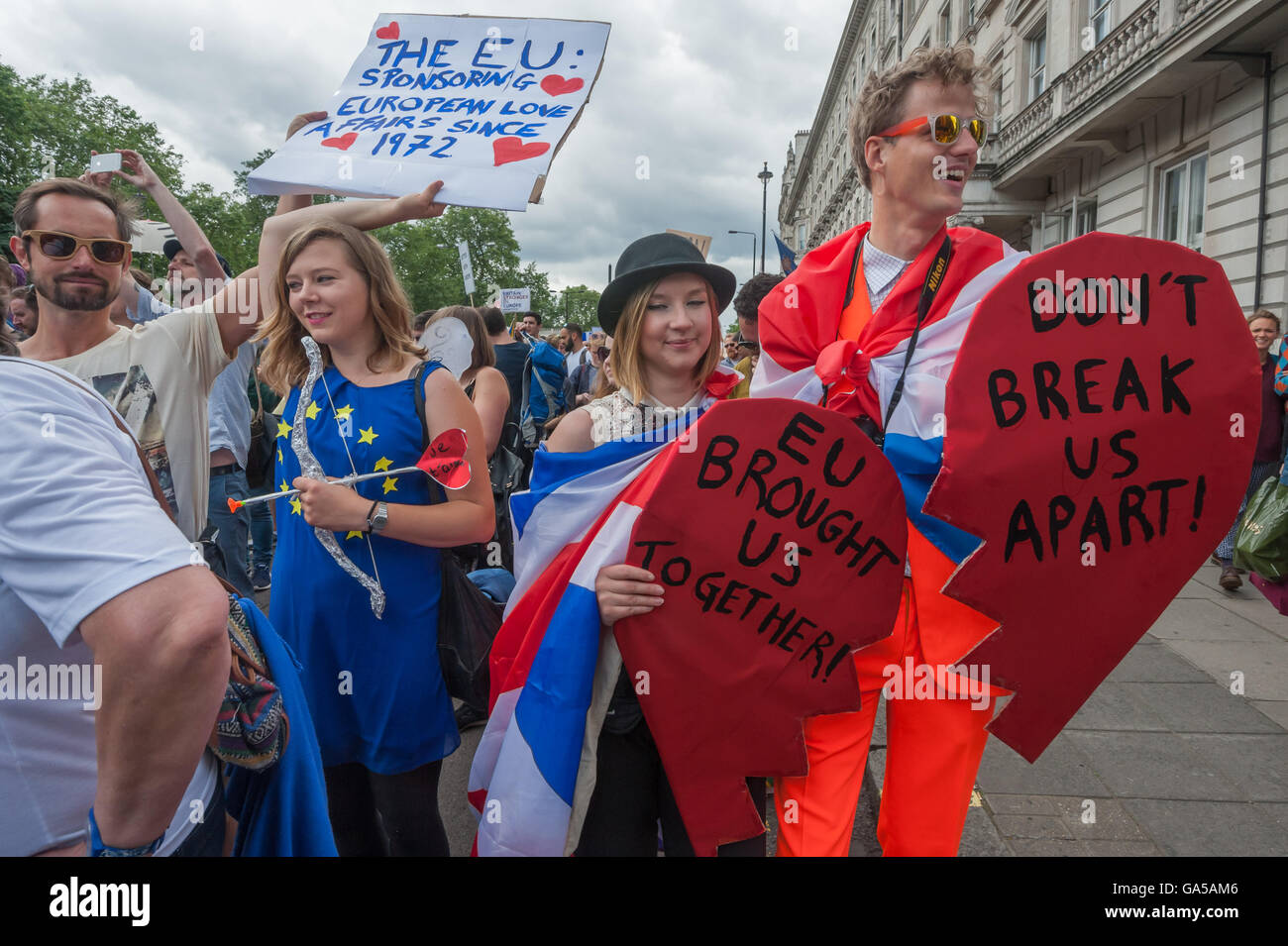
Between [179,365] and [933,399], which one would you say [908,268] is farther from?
[179,365]

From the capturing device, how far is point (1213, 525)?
1.56m

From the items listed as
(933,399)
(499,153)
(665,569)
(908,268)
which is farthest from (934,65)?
(665,569)

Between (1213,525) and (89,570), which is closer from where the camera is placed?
(89,570)

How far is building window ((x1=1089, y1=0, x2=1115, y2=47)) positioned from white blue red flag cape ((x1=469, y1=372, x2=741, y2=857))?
51.8ft

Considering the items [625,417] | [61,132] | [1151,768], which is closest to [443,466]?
[625,417]

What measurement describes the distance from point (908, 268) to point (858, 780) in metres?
1.18

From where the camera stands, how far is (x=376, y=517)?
1990mm

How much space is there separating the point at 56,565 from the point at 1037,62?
21271 mm

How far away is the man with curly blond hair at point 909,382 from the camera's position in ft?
5.48

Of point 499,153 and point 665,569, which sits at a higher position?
point 499,153

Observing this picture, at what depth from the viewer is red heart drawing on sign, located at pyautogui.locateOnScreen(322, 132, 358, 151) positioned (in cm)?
220

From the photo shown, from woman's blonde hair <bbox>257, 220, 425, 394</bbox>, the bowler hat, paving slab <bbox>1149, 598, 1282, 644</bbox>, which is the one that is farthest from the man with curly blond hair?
paving slab <bbox>1149, 598, 1282, 644</bbox>

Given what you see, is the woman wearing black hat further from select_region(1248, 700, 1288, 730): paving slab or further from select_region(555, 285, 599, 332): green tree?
select_region(555, 285, 599, 332): green tree

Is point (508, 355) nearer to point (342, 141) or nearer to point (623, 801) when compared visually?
point (342, 141)
